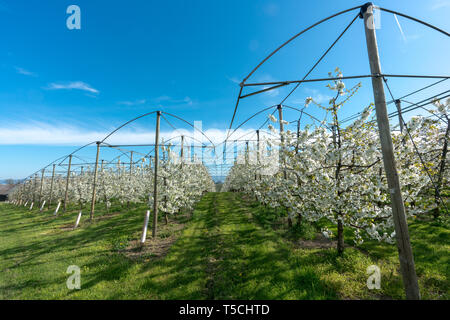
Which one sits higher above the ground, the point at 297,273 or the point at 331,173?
the point at 331,173

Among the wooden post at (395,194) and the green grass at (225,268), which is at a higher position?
the wooden post at (395,194)

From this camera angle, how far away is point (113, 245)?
862 cm

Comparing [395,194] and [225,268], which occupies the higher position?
[395,194]

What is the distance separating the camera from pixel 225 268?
570 centimetres

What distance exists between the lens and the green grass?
444 centimetres

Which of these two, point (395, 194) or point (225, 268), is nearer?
point (395, 194)

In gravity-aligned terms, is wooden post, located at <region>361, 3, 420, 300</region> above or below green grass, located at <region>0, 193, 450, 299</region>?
above

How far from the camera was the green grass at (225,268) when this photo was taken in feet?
14.6

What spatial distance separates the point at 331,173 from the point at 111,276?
8310mm

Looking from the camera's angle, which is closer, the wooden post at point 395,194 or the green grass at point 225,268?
the wooden post at point 395,194

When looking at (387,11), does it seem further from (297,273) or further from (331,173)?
(297,273)
